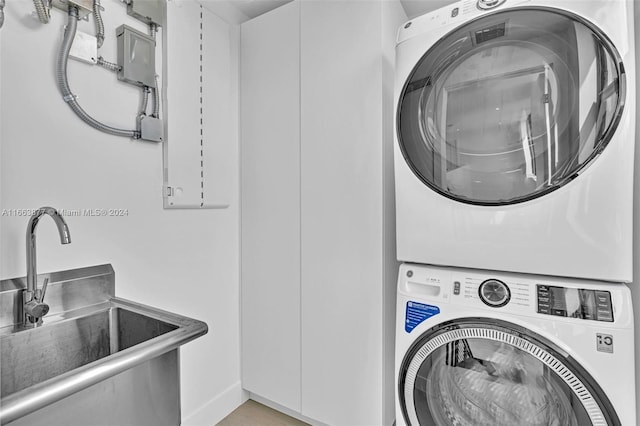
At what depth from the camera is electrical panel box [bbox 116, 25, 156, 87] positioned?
1.38 meters

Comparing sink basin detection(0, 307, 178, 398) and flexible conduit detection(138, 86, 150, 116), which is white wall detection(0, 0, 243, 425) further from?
sink basin detection(0, 307, 178, 398)

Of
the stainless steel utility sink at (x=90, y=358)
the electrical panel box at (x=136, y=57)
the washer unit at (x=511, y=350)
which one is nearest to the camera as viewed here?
the stainless steel utility sink at (x=90, y=358)

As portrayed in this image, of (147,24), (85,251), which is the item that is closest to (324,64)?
(147,24)

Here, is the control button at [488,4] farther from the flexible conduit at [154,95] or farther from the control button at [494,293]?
the flexible conduit at [154,95]

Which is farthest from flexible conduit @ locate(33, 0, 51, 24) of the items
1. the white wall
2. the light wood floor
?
the light wood floor

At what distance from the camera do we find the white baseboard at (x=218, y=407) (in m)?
1.72

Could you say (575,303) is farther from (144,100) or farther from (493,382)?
(144,100)

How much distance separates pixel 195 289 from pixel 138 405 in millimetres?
870

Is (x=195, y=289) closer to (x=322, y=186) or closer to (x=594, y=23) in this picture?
(x=322, y=186)

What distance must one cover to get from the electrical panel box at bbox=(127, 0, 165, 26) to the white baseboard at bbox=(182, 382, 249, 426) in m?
1.99

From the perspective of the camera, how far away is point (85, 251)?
51.2 inches

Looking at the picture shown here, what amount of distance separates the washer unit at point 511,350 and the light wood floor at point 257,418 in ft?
2.81

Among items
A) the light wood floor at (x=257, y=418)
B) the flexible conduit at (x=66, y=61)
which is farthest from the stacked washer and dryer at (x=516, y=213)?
the flexible conduit at (x=66, y=61)

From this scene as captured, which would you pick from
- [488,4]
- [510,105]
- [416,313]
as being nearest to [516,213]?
[510,105]
